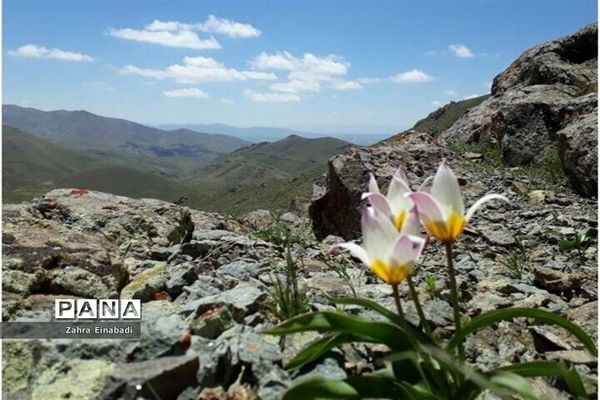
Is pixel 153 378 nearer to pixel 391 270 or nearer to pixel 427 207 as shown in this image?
pixel 391 270

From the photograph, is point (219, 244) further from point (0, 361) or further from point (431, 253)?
point (0, 361)

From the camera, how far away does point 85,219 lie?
6402 millimetres

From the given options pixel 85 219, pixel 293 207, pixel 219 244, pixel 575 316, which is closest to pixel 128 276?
pixel 219 244

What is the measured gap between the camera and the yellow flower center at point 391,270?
6.53 ft

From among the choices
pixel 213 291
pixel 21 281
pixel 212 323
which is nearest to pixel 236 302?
pixel 212 323

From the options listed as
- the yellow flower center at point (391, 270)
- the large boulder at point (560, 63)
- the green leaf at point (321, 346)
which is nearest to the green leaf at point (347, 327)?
the green leaf at point (321, 346)

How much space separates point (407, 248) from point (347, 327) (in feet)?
1.54

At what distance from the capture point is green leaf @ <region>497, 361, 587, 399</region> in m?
2.16

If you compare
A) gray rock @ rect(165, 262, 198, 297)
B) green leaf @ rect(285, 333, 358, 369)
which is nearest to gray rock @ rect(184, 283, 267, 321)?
gray rock @ rect(165, 262, 198, 297)

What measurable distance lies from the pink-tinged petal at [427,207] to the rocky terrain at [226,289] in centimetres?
60

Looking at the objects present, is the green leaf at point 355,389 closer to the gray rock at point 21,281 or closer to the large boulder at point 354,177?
the gray rock at point 21,281

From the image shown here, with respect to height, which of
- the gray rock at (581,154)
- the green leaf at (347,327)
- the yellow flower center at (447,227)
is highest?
the gray rock at (581,154)

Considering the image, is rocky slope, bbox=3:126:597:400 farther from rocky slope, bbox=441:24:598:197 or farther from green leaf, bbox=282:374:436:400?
rocky slope, bbox=441:24:598:197

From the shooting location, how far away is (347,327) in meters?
2.18
